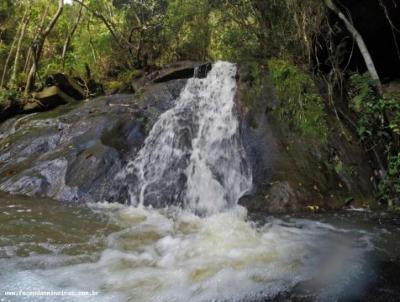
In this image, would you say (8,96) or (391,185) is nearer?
(391,185)

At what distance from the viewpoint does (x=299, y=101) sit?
611 centimetres

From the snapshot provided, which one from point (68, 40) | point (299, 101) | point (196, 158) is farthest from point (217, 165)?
point (68, 40)

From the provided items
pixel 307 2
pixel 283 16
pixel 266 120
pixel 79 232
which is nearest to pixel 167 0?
pixel 283 16

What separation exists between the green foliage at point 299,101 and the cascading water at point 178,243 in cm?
96

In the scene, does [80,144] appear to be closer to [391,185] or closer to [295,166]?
[295,166]

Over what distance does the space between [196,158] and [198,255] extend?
8.70 ft

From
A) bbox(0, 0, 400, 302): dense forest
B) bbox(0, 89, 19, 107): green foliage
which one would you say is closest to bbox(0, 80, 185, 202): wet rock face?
bbox(0, 0, 400, 302): dense forest

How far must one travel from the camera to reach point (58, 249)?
338cm

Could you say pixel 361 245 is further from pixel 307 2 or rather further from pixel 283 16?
pixel 283 16

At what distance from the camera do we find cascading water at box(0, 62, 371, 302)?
108 inches

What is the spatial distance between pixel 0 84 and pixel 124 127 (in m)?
5.63

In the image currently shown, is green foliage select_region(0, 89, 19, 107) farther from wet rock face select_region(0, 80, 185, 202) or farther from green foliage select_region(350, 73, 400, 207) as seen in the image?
green foliage select_region(350, 73, 400, 207)

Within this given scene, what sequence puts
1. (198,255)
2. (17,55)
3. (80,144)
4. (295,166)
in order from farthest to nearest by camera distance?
1. (17,55)
2. (80,144)
3. (295,166)
4. (198,255)

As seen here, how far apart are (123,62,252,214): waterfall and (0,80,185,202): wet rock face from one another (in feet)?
0.93
